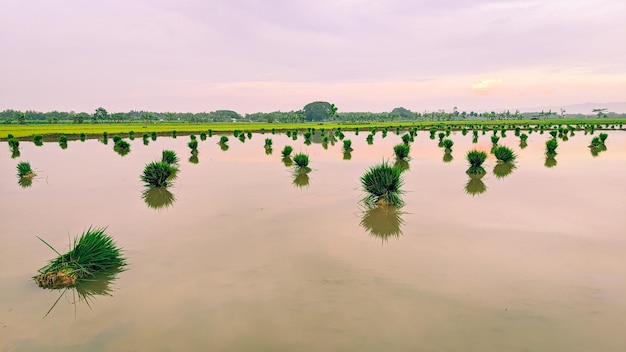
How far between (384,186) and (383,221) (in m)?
2.30

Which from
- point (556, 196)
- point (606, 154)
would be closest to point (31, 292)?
point (556, 196)

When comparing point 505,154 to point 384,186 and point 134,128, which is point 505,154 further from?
point 134,128

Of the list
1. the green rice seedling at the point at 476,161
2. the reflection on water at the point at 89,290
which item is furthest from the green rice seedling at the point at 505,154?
the reflection on water at the point at 89,290

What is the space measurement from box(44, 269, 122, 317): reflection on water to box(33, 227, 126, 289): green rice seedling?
13 centimetres

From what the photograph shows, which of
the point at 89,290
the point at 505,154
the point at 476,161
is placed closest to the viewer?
the point at 89,290

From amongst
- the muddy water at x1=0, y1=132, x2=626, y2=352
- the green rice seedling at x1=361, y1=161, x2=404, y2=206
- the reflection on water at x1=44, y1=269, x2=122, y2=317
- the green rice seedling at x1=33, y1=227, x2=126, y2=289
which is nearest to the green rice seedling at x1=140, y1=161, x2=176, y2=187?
the muddy water at x1=0, y1=132, x2=626, y2=352

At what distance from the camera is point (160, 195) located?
14.8 metres

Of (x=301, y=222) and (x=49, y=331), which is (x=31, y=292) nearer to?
(x=49, y=331)

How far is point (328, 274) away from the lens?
23.3 ft

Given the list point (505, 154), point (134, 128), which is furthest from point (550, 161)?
point (134, 128)

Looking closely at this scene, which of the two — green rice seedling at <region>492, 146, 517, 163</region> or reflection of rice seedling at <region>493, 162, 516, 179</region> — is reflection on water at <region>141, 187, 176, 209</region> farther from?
green rice seedling at <region>492, 146, 517, 163</region>


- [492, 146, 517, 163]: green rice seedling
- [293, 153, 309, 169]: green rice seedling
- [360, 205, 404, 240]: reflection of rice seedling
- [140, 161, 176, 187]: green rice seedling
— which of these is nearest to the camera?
[360, 205, 404, 240]: reflection of rice seedling

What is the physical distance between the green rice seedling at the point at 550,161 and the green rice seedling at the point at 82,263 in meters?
22.9

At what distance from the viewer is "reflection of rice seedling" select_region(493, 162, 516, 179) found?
1936 cm
